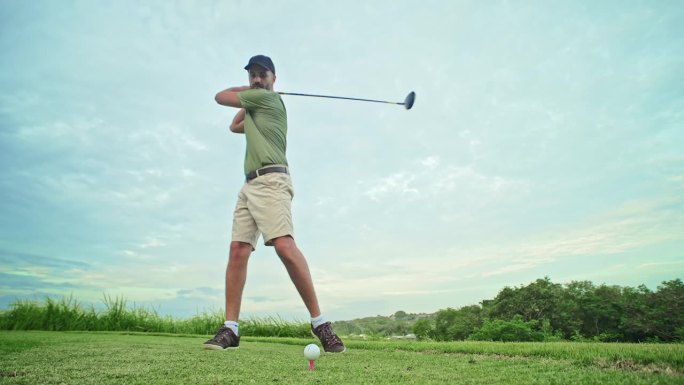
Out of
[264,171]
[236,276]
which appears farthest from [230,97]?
[236,276]

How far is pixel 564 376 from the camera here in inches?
117

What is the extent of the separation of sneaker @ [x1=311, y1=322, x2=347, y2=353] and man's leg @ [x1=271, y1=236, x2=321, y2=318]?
0.48ft

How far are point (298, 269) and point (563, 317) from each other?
9789mm

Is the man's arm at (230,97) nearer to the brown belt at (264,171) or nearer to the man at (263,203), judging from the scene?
the man at (263,203)

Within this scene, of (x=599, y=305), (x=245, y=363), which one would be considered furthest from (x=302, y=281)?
(x=599, y=305)

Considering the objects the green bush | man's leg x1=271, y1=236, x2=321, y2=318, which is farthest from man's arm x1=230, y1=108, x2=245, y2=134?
the green bush

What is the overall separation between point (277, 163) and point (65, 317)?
10693 millimetres

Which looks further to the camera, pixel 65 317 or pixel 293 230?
pixel 65 317

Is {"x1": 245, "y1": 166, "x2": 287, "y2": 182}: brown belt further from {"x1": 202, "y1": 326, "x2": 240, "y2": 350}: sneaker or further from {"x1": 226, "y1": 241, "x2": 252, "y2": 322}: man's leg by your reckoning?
{"x1": 202, "y1": 326, "x2": 240, "y2": 350}: sneaker

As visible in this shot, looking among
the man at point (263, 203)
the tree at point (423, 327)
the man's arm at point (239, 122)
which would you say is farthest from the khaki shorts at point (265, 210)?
the tree at point (423, 327)

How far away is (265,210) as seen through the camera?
199 inches

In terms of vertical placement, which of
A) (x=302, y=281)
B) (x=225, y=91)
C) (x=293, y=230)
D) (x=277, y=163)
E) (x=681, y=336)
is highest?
(x=225, y=91)

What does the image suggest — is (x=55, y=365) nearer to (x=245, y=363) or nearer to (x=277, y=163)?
(x=245, y=363)

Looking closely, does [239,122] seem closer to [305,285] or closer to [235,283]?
[235,283]
